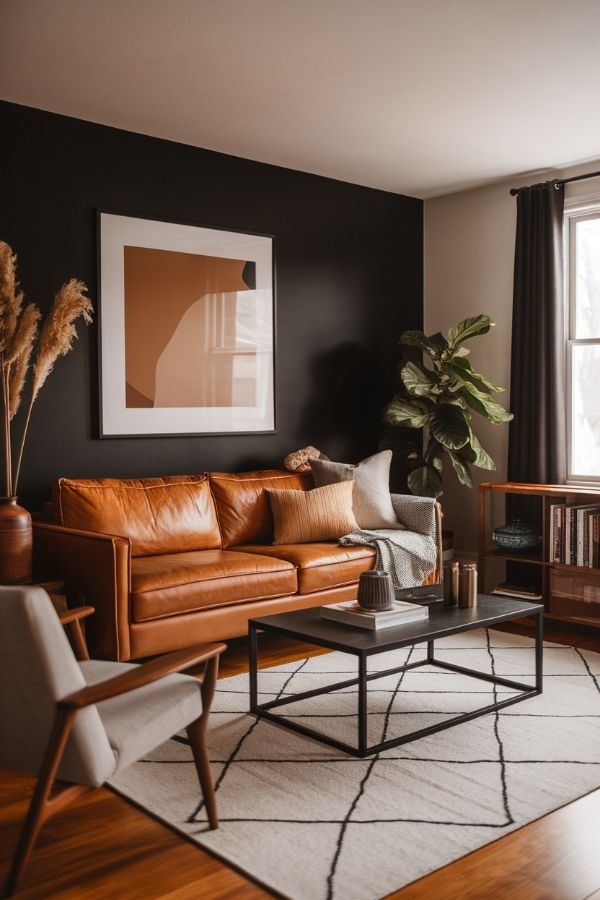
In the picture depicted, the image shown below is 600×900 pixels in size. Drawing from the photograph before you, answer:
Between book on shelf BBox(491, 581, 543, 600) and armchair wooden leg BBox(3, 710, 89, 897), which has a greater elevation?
armchair wooden leg BBox(3, 710, 89, 897)

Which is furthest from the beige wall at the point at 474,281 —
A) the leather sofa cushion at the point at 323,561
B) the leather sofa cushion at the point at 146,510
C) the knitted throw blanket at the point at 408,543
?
the leather sofa cushion at the point at 146,510

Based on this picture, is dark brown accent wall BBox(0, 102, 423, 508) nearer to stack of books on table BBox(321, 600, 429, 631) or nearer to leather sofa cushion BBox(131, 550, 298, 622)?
leather sofa cushion BBox(131, 550, 298, 622)

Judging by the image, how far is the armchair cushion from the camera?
2219 mm

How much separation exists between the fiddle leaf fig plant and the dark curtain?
191 mm

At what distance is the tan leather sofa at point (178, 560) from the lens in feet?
12.1

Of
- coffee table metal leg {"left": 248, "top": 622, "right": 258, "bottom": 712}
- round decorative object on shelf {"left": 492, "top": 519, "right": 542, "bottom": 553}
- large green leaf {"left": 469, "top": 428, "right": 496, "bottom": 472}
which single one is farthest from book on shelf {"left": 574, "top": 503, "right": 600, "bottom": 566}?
coffee table metal leg {"left": 248, "top": 622, "right": 258, "bottom": 712}

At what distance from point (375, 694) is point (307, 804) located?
1.07m

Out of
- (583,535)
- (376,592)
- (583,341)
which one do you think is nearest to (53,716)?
(376,592)

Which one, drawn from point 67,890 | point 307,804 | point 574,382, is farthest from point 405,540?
point 67,890

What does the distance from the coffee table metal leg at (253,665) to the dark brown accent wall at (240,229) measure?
1.65m

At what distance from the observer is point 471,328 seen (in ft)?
18.1

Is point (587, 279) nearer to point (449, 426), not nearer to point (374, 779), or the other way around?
point (449, 426)

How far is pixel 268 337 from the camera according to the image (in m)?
5.45

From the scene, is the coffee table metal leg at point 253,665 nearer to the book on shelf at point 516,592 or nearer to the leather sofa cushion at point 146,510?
the leather sofa cushion at point 146,510
